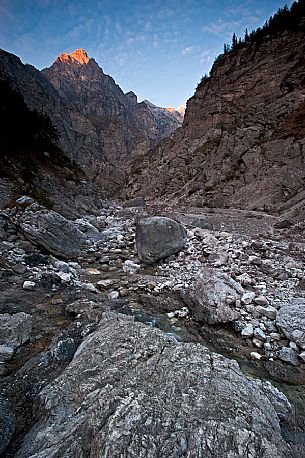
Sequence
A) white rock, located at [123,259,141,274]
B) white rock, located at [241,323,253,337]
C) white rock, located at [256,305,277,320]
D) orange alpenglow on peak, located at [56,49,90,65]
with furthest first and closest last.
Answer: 1. orange alpenglow on peak, located at [56,49,90,65]
2. white rock, located at [123,259,141,274]
3. white rock, located at [256,305,277,320]
4. white rock, located at [241,323,253,337]

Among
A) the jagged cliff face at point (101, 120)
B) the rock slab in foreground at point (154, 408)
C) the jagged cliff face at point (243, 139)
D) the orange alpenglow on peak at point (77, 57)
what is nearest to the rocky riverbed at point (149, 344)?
the rock slab in foreground at point (154, 408)

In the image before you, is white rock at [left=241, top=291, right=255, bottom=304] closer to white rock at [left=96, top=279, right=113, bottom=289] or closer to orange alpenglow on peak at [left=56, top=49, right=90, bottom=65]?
white rock at [left=96, top=279, right=113, bottom=289]

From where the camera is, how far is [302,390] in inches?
172

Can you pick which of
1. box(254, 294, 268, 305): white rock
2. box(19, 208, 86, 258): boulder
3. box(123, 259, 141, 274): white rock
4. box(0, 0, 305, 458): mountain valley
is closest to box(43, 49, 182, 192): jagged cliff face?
box(0, 0, 305, 458): mountain valley

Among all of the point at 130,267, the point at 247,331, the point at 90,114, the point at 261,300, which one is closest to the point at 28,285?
the point at 130,267

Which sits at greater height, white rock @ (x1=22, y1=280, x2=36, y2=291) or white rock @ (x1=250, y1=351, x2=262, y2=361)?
white rock @ (x1=22, y1=280, x2=36, y2=291)

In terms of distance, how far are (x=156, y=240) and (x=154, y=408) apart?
7.52 meters

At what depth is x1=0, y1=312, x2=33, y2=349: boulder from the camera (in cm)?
482

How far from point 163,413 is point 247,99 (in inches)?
1572

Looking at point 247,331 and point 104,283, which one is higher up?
point 247,331

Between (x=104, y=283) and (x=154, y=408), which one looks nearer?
(x=154, y=408)

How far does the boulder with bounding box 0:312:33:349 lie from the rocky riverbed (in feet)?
0.09

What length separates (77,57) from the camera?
443ft

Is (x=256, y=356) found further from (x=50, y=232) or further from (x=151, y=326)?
(x=50, y=232)
